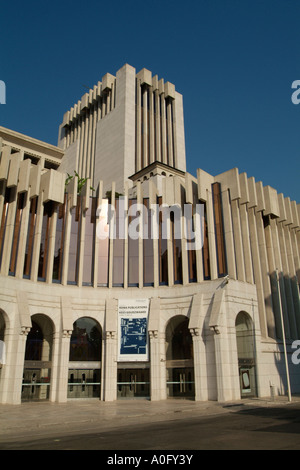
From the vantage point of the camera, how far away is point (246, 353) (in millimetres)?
35156

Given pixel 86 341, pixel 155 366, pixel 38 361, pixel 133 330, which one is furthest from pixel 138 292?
pixel 38 361

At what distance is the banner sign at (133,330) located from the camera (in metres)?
35.2

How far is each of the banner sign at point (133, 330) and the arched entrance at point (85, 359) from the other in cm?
239

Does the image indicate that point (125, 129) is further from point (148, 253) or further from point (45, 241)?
point (45, 241)

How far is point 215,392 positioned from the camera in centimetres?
3209

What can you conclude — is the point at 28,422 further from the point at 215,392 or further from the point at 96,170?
the point at 96,170

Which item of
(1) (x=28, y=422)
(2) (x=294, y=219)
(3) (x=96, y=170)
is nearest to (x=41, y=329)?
(1) (x=28, y=422)

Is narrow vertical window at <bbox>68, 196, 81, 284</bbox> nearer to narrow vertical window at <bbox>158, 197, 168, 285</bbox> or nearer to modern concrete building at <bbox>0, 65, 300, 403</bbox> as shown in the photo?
modern concrete building at <bbox>0, 65, 300, 403</bbox>

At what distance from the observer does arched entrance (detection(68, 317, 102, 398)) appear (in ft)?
113

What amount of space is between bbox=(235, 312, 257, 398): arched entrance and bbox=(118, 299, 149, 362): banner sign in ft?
28.6

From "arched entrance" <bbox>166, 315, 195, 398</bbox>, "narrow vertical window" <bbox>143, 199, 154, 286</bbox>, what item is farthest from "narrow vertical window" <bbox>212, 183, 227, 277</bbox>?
"narrow vertical window" <bbox>143, 199, 154, 286</bbox>

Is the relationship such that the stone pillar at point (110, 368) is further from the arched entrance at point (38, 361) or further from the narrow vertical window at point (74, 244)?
the narrow vertical window at point (74, 244)

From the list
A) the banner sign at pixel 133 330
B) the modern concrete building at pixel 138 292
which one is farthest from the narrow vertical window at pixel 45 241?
the banner sign at pixel 133 330
